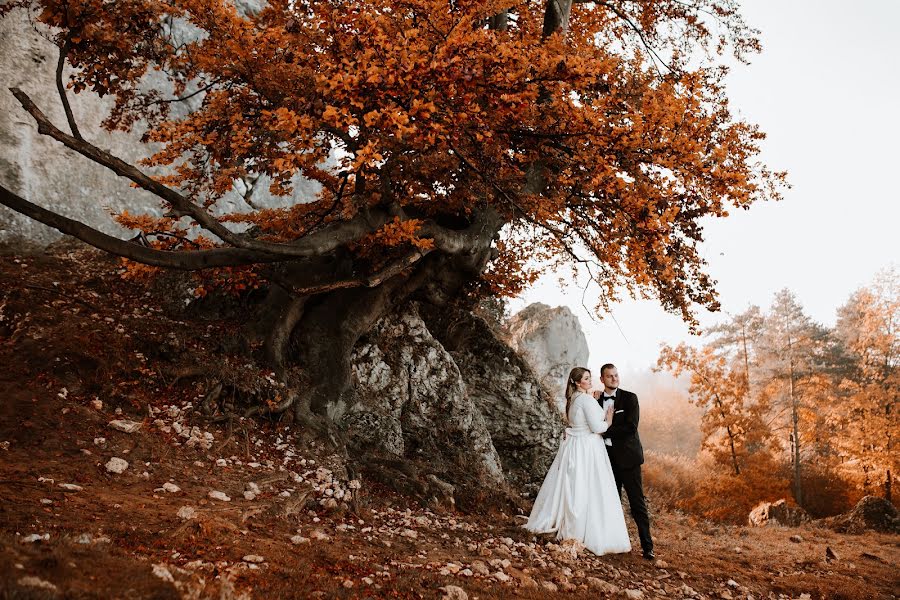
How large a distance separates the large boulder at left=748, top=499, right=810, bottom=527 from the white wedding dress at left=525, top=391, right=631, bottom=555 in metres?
10.9

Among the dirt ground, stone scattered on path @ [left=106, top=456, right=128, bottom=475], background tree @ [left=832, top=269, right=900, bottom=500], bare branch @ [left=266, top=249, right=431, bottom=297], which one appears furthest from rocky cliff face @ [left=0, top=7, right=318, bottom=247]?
background tree @ [left=832, top=269, right=900, bottom=500]

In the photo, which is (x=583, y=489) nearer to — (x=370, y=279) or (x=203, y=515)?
(x=370, y=279)

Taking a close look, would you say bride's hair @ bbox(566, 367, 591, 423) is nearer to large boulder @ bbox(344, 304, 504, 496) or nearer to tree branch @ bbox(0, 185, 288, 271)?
large boulder @ bbox(344, 304, 504, 496)

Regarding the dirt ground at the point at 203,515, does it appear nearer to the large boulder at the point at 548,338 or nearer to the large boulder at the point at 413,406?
the large boulder at the point at 413,406

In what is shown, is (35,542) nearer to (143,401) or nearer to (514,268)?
(143,401)

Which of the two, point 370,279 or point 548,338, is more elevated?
point 548,338

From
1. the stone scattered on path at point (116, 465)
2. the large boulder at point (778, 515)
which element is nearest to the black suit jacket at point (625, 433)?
the stone scattered on path at point (116, 465)

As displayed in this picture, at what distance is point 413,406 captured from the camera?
11234 millimetres

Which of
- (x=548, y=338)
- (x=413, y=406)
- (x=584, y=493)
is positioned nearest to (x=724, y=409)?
(x=413, y=406)

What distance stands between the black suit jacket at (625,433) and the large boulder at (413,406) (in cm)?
331

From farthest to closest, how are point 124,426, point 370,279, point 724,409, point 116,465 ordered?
1. point 724,409
2. point 370,279
3. point 124,426
4. point 116,465

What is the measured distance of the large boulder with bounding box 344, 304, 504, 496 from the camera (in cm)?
1007

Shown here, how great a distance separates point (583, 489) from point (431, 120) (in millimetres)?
5075

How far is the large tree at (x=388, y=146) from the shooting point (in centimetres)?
586
